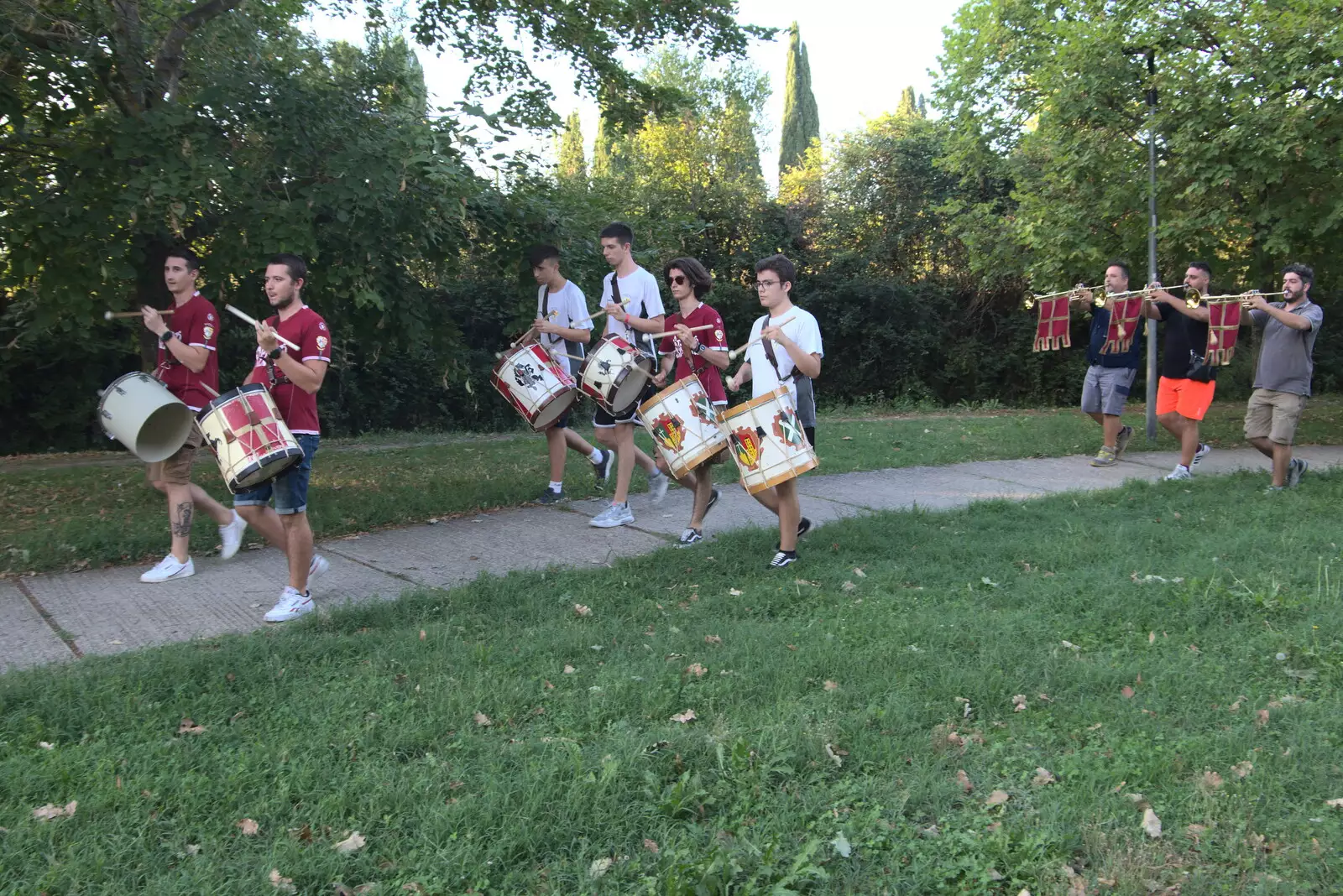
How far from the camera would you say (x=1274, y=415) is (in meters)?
8.16

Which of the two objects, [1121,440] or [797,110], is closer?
[1121,440]

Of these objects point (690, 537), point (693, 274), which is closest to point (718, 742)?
point (690, 537)

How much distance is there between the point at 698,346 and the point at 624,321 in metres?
0.81

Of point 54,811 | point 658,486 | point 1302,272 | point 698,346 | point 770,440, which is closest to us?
point 54,811

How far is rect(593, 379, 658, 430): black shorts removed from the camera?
699 centimetres

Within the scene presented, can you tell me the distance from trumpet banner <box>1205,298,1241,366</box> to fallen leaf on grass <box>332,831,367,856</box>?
8348 mm

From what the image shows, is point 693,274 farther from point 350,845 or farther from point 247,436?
point 350,845

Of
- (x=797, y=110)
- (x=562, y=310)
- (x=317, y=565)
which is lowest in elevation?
(x=317, y=565)

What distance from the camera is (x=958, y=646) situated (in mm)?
4543

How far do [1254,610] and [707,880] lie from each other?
11.6 ft

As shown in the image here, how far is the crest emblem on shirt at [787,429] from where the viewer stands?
221 inches

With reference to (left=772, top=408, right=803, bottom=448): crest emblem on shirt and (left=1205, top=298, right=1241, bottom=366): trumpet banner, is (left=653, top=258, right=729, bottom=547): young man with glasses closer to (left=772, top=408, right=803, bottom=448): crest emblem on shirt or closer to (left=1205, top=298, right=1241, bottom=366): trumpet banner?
(left=772, top=408, right=803, bottom=448): crest emblem on shirt

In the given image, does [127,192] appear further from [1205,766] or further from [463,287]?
[463,287]

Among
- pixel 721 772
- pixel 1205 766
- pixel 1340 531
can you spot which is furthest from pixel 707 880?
pixel 1340 531
